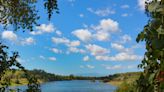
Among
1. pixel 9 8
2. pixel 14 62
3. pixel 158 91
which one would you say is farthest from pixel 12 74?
pixel 158 91

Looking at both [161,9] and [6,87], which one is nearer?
[161,9]

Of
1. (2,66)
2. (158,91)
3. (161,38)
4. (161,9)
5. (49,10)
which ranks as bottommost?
(158,91)

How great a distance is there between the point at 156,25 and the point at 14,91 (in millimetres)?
10197

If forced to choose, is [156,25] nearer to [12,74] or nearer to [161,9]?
[161,9]

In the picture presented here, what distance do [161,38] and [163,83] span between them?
9.1 inches

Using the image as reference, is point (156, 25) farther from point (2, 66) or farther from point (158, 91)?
point (2, 66)

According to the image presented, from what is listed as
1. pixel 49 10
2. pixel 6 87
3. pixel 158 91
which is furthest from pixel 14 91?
pixel 158 91

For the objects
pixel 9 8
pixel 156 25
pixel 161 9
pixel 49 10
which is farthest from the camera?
pixel 9 8

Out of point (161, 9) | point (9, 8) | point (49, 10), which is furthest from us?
point (9, 8)

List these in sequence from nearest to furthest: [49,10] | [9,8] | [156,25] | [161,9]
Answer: [161,9]
[156,25]
[49,10]
[9,8]

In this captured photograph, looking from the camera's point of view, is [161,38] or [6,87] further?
[6,87]

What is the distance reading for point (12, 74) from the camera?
38.4ft

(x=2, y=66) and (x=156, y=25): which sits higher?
(x=2, y=66)

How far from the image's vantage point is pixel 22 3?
13.2 meters
